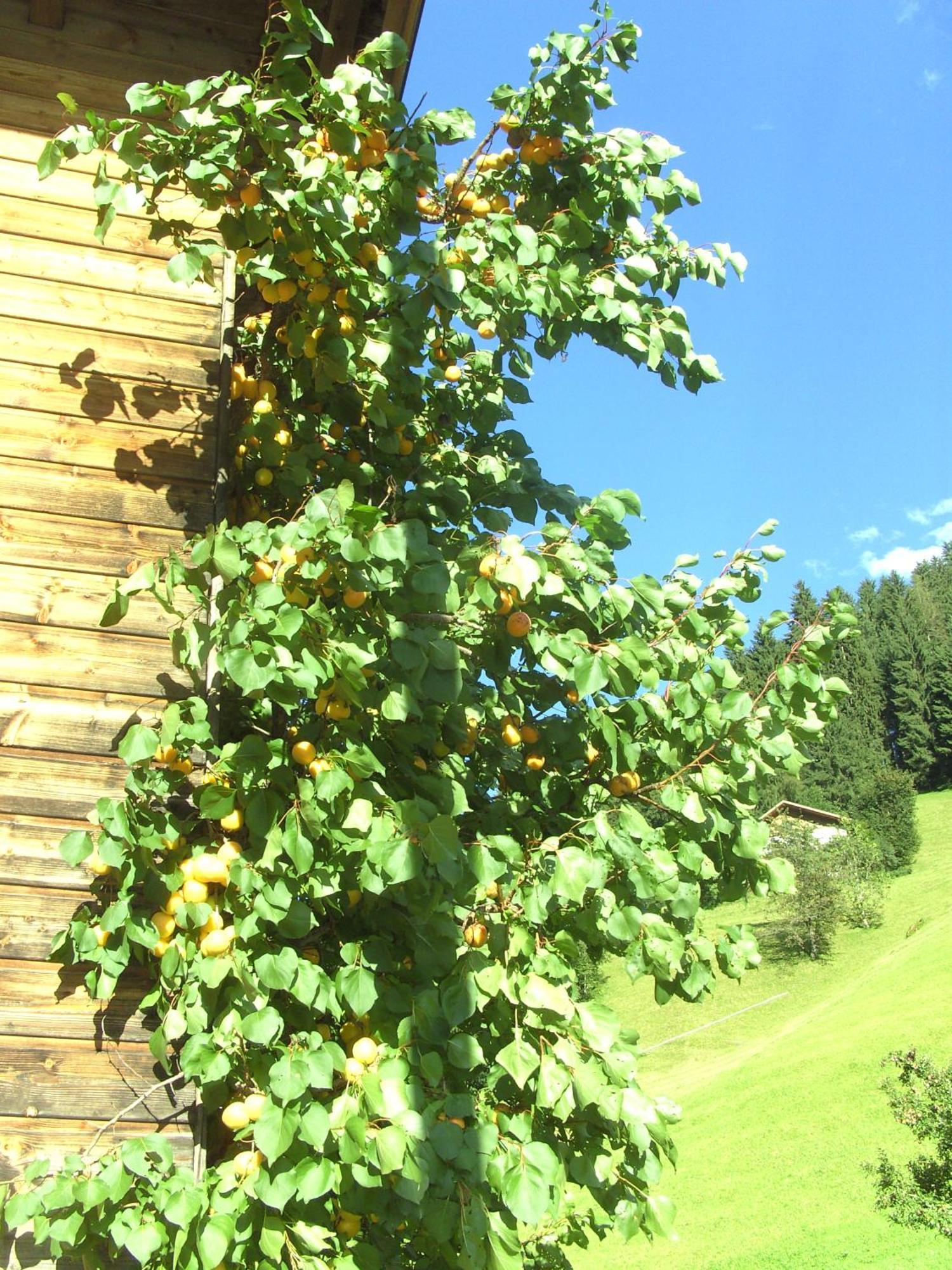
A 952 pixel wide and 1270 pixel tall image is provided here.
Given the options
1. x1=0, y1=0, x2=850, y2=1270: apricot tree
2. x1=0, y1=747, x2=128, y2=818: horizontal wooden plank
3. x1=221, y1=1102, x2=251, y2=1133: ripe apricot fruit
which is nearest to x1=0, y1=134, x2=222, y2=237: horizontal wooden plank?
x1=0, y1=0, x2=850, y2=1270: apricot tree

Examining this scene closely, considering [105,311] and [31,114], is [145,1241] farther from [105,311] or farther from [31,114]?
[31,114]

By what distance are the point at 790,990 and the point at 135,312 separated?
29105 mm

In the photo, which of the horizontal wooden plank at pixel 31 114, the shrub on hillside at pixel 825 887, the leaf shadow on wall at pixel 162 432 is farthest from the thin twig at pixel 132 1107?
the shrub on hillside at pixel 825 887

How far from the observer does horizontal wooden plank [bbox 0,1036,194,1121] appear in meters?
2.28

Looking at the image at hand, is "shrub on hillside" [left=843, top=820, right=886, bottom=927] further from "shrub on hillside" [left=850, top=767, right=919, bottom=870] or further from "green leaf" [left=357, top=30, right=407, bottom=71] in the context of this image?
"green leaf" [left=357, top=30, right=407, bottom=71]

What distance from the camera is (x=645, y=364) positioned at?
121 inches

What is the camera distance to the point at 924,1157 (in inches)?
420

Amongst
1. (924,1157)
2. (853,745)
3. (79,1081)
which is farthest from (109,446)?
(853,745)

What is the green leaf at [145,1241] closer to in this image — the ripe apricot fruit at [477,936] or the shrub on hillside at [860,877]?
the ripe apricot fruit at [477,936]

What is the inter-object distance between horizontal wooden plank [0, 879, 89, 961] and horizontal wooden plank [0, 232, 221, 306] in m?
1.70

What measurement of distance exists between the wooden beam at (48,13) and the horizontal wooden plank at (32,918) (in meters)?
2.61

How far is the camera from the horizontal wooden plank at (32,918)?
2369mm

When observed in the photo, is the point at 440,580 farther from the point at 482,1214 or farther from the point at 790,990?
the point at 790,990

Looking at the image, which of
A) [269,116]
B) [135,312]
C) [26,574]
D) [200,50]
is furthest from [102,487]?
[200,50]
